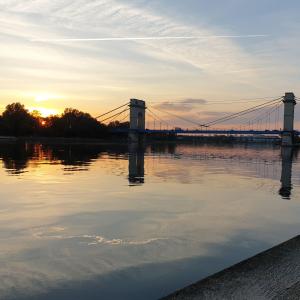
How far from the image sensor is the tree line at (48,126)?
144 metres

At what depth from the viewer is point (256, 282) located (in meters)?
6.44

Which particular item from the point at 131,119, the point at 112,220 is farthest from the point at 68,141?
the point at 112,220

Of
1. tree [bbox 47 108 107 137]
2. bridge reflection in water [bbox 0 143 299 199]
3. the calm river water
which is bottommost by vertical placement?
the calm river water

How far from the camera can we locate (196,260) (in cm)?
847

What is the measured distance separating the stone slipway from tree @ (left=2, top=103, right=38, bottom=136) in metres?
143

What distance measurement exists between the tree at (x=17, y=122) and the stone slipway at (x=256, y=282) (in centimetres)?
14256

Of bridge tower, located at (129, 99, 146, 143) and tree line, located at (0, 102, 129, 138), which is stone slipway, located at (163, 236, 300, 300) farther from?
tree line, located at (0, 102, 129, 138)

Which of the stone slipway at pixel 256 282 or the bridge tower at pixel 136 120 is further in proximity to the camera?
the bridge tower at pixel 136 120

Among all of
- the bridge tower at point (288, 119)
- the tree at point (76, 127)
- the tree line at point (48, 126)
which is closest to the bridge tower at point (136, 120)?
the tree line at point (48, 126)

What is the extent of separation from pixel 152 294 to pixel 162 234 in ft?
12.8

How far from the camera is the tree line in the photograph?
144m

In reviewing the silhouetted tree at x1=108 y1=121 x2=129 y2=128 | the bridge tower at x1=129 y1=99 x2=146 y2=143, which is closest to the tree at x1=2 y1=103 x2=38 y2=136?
the bridge tower at x1=129 y1=99 x2=146 y2=143

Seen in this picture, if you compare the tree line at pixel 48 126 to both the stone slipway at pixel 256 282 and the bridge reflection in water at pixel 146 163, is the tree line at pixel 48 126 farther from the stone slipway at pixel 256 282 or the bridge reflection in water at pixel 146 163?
the stone slipway at pixel 256 282

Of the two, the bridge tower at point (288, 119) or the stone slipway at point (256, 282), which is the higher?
the bridge tower at point (288, 119)
